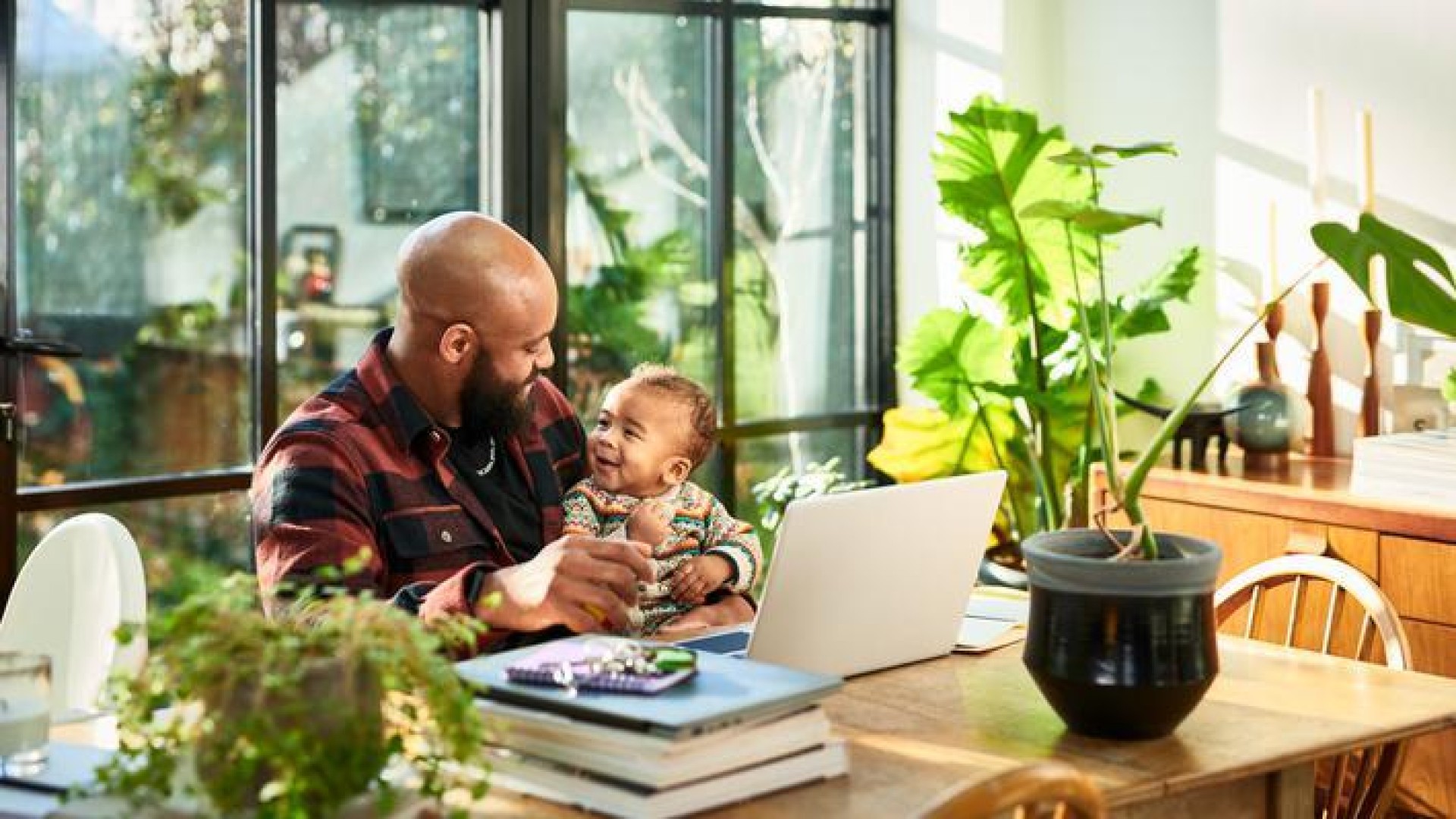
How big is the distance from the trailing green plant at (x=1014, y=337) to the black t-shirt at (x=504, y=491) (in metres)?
1.47

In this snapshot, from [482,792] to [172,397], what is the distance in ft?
7.77

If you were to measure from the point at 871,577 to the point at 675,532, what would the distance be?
2.46 feet

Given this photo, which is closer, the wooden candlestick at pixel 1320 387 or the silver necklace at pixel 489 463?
the silver necklace at pixel 489 463

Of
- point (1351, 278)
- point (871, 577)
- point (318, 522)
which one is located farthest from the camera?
point (318, 522)

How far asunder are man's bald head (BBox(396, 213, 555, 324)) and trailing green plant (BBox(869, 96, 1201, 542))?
1495 mm

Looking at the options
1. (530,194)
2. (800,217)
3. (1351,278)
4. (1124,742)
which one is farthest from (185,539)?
(1351,278)

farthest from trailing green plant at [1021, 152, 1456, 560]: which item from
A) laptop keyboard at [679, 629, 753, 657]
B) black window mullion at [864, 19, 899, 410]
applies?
black window mullion at [864, 19, 899, 410]

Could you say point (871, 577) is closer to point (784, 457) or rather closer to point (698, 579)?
point (698, 579)

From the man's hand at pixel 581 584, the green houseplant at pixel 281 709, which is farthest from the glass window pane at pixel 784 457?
the green houseplant at pixel 281 709

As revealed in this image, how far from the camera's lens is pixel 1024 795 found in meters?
1.49

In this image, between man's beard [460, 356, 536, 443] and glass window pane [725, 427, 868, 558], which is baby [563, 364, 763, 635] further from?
glass window pane [725, 427, 868, 558]

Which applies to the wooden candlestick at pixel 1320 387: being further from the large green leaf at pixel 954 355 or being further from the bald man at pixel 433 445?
the bald man at pixel 433 445

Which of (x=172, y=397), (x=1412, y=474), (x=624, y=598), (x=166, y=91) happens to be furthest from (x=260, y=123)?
(x=1412, y=474)

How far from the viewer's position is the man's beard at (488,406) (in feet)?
9.14
